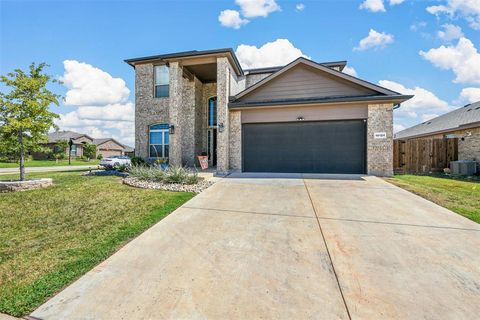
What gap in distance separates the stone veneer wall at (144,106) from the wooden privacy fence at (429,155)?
15198mm

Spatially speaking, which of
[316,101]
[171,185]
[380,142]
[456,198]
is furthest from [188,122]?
[456,198]

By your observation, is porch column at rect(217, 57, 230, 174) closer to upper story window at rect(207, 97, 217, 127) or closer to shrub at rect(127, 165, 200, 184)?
shrub at rect(127, 165, 200, 184)

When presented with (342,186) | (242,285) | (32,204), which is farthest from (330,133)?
(32,204)

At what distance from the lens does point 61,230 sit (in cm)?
445

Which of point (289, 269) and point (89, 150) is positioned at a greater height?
point (89, 150)

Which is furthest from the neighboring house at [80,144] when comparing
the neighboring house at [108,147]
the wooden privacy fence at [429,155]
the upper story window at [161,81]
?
the wooden privacy fence at [429,155]

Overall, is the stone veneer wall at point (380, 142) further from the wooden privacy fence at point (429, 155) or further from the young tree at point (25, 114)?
the young tree at point (25, 114)

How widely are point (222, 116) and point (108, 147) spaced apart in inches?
1796

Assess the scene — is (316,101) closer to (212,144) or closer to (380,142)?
(380,142)

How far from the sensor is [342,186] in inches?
313

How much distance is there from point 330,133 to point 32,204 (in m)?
11.7

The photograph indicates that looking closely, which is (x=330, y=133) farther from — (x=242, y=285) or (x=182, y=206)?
(x=242, y=285)

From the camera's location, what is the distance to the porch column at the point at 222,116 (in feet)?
37.0

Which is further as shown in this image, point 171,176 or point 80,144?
point 80,144
